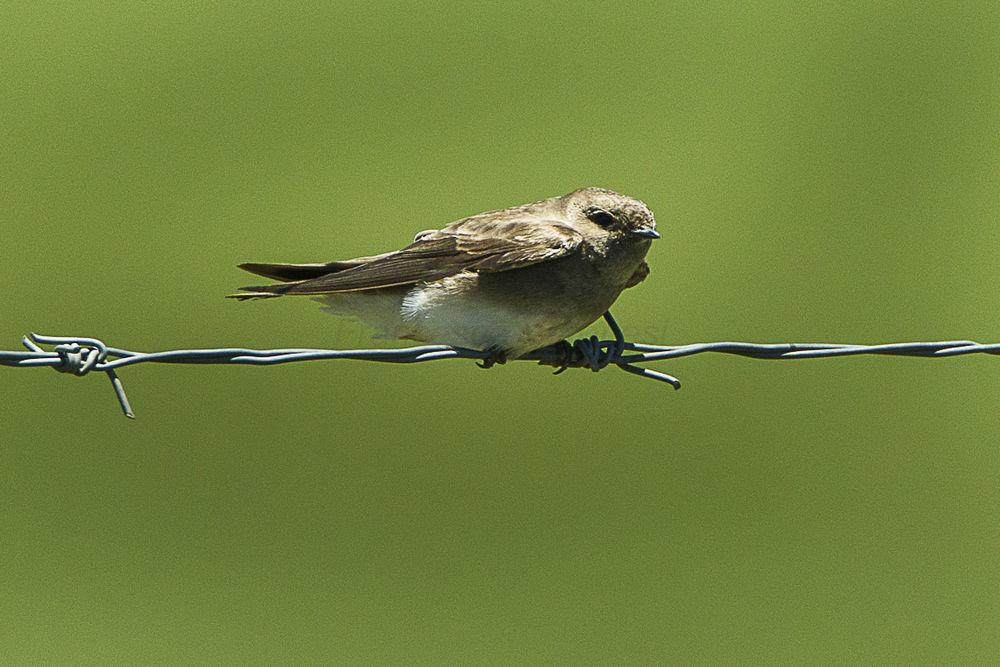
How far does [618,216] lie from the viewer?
4770 mm

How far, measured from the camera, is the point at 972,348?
3.85 m

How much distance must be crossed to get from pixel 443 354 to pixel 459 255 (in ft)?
3.47

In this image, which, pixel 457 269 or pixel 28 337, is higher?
pixel 457 269

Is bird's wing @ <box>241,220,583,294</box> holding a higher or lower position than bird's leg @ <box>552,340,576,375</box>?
higher

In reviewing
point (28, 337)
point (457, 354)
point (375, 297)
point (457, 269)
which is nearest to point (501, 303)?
point (457, 269)

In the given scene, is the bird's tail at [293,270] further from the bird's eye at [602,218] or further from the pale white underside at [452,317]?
the bird's eye at [602,218]

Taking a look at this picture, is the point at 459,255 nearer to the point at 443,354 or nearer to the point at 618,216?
the point at 618,216

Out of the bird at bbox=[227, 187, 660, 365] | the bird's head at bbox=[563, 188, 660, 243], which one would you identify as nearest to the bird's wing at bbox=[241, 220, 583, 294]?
the bird at bbox=[227, 187, 660, 365]

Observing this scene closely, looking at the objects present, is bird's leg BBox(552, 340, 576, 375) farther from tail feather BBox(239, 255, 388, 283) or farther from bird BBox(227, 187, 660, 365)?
tail feather BBox(239, 255, 388, 283)

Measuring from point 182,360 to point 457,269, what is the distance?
155cm

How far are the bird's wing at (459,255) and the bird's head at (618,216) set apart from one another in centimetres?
12

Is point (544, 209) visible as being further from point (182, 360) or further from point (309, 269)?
point (182, 360)

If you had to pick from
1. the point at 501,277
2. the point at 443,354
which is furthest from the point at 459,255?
the point at 443,354

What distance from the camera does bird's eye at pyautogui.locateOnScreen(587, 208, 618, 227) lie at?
4773mm
